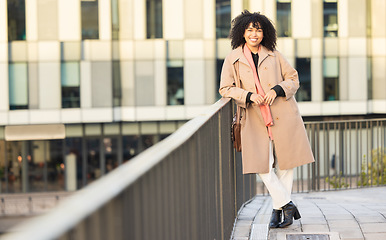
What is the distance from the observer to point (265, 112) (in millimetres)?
5449

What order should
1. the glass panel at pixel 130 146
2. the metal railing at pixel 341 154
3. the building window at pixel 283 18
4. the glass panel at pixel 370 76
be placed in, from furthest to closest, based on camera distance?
the glass panel at pixel 370 76
the glass panel at pixel 130 146
the building window at pixel 283 18
the metal railing at pixel 341 154

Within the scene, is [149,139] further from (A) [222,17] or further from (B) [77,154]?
(A) [222,17]

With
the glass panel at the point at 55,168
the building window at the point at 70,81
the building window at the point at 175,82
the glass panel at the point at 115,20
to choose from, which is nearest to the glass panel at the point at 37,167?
the glass panel at the point at 55,168

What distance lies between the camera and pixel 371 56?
33.6 metres

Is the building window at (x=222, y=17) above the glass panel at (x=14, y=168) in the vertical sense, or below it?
above

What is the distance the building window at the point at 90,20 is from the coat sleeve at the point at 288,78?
27.1 meters

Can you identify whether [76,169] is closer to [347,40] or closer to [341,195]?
[347,40]

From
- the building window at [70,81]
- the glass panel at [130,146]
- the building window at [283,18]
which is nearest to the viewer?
the building window at [70,81]

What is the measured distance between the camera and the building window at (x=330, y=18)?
3244 centimetres

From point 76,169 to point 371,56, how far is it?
14140mm

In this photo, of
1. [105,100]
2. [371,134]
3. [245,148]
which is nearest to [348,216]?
[245,148]

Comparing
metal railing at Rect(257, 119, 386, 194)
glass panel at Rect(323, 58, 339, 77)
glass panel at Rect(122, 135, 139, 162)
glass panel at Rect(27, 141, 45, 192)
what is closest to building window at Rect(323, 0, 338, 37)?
glass panel at Rect(323, 58, 339, 77)

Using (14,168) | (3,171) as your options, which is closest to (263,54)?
(14,168)

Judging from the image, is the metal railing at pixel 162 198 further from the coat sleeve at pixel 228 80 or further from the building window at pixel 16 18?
the building window at pixel 16 18
